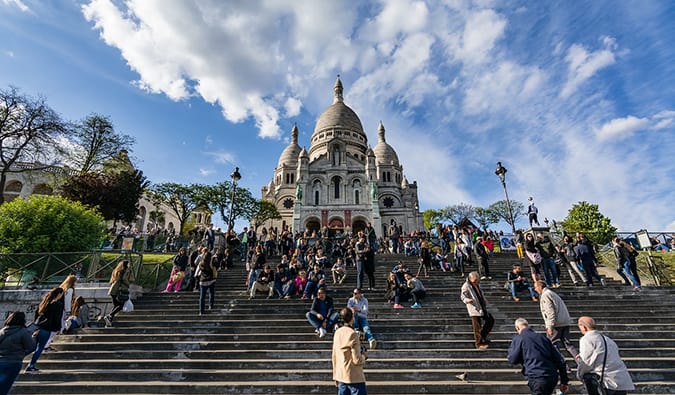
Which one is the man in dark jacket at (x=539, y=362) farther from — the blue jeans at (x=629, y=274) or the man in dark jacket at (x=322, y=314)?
the blue jeans at (x=629, y=274)

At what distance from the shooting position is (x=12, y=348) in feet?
12.6

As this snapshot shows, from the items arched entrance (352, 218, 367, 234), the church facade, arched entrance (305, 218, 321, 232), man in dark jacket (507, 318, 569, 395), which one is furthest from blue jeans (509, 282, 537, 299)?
arched entrance (305, 218, 321, 232)

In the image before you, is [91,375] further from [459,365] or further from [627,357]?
[627,357]

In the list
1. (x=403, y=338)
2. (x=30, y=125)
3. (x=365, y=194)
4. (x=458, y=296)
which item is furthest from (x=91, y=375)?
(x=365, y=194)

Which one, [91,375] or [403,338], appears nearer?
[91,375]

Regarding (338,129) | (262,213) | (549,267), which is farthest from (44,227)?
(338,129)

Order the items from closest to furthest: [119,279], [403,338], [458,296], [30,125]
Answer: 1. [403,338]
2. [119,279]
3. [458,296]
4. [30,125]

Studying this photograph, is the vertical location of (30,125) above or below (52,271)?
above

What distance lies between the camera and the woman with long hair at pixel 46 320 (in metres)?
5.02

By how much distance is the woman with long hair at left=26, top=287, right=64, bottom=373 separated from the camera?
502cm

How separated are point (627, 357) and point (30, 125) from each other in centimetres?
2518

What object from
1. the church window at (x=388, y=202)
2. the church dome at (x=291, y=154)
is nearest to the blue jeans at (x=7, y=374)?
the church window at (x=388, y=202)

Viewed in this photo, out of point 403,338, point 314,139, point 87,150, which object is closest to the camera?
point 403,338

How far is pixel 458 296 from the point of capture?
8469 mm
